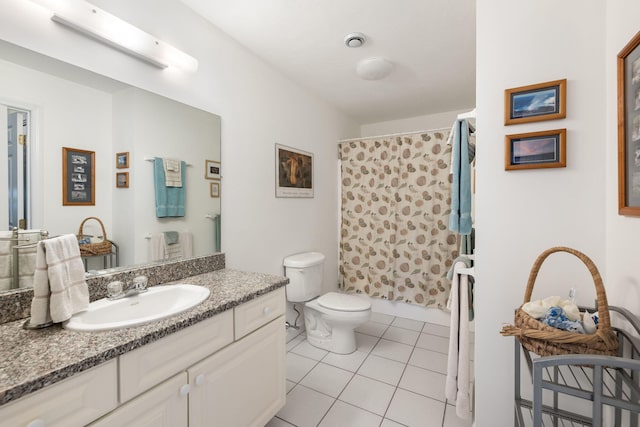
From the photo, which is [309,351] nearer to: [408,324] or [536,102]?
[408,324]

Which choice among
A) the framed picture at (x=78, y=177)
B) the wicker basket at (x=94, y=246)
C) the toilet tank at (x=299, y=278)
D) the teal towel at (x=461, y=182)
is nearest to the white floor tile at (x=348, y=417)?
the toilet tank at (x=299, y=278)

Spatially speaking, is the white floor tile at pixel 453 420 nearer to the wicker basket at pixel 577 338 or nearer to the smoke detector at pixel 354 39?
the wicker basket at pixel 577 338

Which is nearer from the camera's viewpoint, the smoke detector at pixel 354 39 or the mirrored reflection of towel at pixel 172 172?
the mirrored reflection of towel at pixel 172 172

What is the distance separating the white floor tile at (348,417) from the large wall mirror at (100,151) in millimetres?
1203

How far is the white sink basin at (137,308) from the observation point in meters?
0.92

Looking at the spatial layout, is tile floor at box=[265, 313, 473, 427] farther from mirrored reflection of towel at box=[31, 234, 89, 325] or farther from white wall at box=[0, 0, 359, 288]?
mirrored reflection of towel at box=[31, 234, 89, 325]

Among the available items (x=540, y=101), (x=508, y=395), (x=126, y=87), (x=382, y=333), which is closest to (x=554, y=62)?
(x=540, y=101)

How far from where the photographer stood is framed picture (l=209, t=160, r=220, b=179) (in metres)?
1.71

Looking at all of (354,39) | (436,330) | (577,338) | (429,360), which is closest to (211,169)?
(354,39)

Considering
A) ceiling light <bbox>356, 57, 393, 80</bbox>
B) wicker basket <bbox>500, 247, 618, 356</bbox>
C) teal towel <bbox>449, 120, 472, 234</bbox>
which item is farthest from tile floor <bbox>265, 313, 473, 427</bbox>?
ceiling light <bbox>356, 57, 393, 80</bbox>

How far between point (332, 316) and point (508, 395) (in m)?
1.19

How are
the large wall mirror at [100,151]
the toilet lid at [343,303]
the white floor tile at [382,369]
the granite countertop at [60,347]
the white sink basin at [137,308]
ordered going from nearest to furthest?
1. the granite countertop at [60,347]
2. the white sink basin at [137,308]
3. the large wall mirror at [100,151]
4. the white floor tile at [382,369]
5. the toilet lid at [343,303]

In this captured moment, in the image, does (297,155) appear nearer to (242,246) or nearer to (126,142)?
(242,246)

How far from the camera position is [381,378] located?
1946 mm
